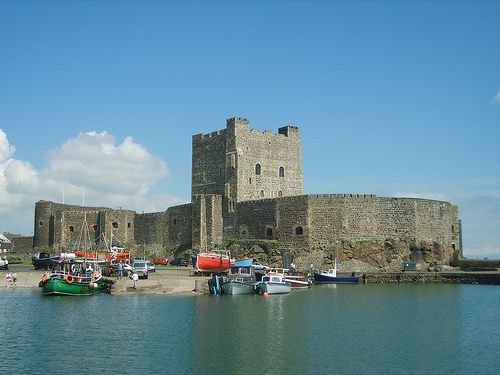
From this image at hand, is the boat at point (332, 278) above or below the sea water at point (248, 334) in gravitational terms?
above

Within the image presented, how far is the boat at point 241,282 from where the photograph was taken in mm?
38500

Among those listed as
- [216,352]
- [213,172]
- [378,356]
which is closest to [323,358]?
[378,356]

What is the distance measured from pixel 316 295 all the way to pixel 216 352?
59.2ft

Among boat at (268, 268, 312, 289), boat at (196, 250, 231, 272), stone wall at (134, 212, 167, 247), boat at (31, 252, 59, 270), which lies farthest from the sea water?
stone wall at (134, 212, 167, 247)

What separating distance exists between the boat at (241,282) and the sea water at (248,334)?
110 cm

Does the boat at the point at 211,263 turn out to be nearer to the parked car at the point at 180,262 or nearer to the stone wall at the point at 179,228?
the parked car at the point at 180,262

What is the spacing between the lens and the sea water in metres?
20.0

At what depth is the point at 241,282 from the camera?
3903 centimetres

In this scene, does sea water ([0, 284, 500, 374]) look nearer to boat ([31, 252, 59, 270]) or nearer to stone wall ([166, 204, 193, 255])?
boat ([31, 252, 59, 270])

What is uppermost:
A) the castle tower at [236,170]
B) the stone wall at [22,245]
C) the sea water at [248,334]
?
the castle tower at [236,170]

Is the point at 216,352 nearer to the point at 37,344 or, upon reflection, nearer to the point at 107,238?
the point at 37,344

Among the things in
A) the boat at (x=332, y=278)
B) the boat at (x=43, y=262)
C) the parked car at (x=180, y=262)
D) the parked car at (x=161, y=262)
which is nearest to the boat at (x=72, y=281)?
the boat at (x=43, y=262)

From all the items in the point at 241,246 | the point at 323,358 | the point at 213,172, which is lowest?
Answer: the point at 323,358

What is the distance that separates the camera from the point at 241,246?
54.0m
